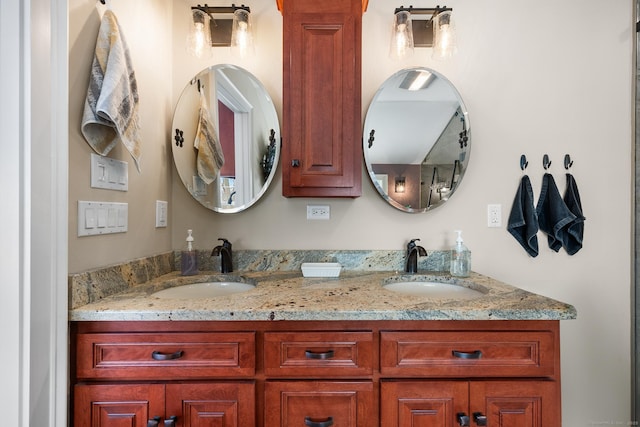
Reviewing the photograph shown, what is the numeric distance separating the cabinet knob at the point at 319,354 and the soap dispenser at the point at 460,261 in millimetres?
824

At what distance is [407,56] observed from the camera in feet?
5.45

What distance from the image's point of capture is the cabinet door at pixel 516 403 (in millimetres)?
994

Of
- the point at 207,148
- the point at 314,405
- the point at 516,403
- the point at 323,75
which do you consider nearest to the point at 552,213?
the point at 516,403

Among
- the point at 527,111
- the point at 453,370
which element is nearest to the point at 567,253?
the point at 527,111

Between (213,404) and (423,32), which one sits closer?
(213,404)

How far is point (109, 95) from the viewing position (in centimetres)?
105

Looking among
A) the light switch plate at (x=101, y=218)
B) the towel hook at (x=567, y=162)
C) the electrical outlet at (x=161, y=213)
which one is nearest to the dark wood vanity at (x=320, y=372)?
the light switch plate at (x=101, y=218)

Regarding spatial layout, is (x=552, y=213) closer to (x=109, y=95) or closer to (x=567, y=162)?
(x=567, y=162)

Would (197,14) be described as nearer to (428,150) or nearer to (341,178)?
(341,178)

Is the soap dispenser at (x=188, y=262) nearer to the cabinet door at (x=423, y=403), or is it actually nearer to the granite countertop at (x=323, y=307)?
the granite countertop at (x=323, y=307)

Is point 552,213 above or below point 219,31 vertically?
below

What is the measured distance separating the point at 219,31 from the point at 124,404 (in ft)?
5.55

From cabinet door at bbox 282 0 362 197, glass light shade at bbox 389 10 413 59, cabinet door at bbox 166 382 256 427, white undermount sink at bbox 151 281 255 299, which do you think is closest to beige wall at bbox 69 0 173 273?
white undermount sink at bbox 151 281 255 299

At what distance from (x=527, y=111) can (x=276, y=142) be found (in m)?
1.32
